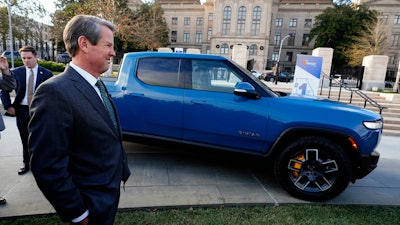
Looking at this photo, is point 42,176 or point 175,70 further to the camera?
point 175,70

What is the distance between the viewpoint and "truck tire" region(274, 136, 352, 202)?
3246 millimetres

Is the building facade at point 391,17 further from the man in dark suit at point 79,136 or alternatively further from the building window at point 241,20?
the man in dark suit at point 79,136

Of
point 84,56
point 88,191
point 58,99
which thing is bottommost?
point 88,191

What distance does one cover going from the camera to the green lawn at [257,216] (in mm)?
2764

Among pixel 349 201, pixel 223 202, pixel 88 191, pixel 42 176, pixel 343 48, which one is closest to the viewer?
pixel 42 176

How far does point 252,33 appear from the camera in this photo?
195ft

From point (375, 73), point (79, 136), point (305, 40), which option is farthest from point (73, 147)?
point (305, 40)

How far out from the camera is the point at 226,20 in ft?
196

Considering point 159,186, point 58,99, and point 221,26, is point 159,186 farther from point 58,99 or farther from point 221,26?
point 221,26

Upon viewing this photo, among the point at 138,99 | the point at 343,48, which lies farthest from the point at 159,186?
the point at 343,48

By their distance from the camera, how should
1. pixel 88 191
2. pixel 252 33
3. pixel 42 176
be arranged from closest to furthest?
pixel 42 176, pixel 88 191, pixel 252 33

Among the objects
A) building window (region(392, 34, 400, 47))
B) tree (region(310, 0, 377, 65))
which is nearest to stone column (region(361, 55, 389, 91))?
tree (region(310, 0, 377, 65))

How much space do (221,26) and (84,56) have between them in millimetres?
61963

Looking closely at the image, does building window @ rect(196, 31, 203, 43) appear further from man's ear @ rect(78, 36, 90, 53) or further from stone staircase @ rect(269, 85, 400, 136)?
man's ear @ rect(78, 36, 90, 53)
